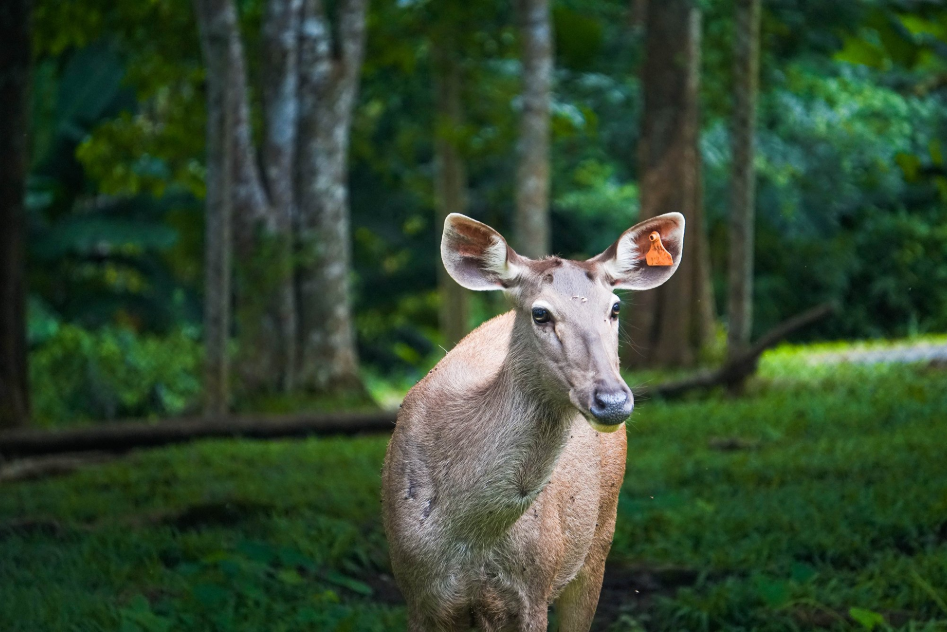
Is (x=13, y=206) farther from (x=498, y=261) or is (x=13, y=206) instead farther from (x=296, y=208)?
(x=498, y=261)

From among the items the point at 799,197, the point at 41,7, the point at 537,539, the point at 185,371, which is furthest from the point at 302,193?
the point at 799,197

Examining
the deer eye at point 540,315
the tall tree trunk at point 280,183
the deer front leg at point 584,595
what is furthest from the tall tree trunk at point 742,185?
the deer eye at point 540,315

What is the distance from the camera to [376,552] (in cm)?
550

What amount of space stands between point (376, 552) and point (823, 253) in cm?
1372

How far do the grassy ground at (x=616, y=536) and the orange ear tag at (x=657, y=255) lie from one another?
1.55m

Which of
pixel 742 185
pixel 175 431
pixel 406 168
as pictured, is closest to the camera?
pixel 175 431

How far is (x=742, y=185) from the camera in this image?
31.3 ft

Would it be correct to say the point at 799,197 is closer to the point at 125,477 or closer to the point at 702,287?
the point at 702,287

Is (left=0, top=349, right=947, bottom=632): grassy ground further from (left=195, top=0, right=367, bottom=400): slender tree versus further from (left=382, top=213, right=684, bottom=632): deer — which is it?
(left=195, top=0, right=367, bottom=400): slender tree

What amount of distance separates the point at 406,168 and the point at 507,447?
16.9m

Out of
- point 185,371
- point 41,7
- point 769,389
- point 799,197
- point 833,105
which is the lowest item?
A: point 185,371

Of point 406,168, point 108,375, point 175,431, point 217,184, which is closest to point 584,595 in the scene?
point 175,431

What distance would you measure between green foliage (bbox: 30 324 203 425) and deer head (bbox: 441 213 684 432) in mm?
9700

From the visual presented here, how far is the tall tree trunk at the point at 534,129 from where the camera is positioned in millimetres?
9555
